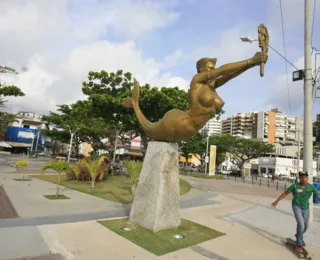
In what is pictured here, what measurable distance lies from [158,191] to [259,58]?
3.68 meters

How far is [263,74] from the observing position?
5250mm

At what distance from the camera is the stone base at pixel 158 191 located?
6315mm

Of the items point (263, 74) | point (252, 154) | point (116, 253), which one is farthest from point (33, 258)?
point (252, 154)

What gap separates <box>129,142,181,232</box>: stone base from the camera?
632 cm

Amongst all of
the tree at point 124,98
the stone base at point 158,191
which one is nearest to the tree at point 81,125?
the tree at point 124,98

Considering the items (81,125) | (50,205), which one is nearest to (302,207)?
(50,205)

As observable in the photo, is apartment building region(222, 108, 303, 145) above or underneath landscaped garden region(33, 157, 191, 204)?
above

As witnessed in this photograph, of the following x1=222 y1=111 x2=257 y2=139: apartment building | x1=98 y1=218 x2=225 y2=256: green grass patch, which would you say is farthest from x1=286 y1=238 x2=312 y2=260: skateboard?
x1=222 y1=111 x2=257 y2=139: apartment building

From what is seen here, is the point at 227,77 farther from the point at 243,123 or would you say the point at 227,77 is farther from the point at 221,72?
the point at 243,123

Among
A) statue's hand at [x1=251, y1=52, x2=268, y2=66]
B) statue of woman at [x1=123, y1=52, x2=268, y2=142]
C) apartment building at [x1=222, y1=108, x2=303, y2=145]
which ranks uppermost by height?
apartment building at [x1=222, y1=108, x2=303, y2=145]

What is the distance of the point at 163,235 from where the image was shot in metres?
5.95

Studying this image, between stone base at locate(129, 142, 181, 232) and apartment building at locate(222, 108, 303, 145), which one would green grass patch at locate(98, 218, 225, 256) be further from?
apartment building at locate(222, 108, 303, 145)

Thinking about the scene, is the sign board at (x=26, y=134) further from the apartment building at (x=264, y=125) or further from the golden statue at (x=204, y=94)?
the golden statue at (x=204, y=94)

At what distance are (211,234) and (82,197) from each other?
6.08 metres
